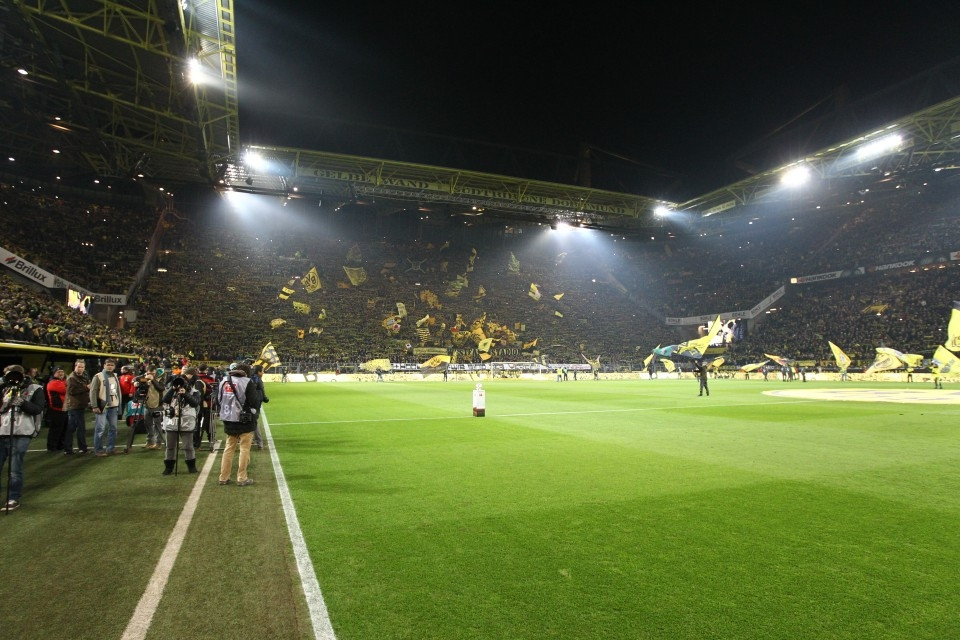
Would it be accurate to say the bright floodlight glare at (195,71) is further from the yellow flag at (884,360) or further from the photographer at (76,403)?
the yellow flag at (884,360)

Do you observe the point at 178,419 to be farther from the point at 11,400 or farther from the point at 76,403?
the point at 76,403

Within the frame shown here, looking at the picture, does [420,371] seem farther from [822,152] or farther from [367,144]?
[822,152]

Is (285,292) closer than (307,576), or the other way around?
(307,576)

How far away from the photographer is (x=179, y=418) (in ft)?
25.7

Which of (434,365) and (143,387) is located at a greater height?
(143,387)

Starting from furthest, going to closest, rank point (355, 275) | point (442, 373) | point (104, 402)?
point (355, 275), point (442, 373), point (104, 402)

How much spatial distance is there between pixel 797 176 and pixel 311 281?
5118 centimetres

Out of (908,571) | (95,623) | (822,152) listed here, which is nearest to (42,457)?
(95,623)

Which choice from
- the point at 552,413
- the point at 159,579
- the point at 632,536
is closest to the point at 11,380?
the point at 159,579

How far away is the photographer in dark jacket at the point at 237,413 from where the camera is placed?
687 centimetres

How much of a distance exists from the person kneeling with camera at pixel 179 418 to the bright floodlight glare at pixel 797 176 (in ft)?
178

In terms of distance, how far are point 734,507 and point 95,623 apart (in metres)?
6.04

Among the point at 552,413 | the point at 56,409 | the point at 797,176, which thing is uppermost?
the point at 797,176

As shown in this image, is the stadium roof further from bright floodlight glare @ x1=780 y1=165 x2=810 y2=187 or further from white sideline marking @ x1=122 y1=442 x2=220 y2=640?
white sideline marking @ x1=122 y1=442 x2=220 y2=640
